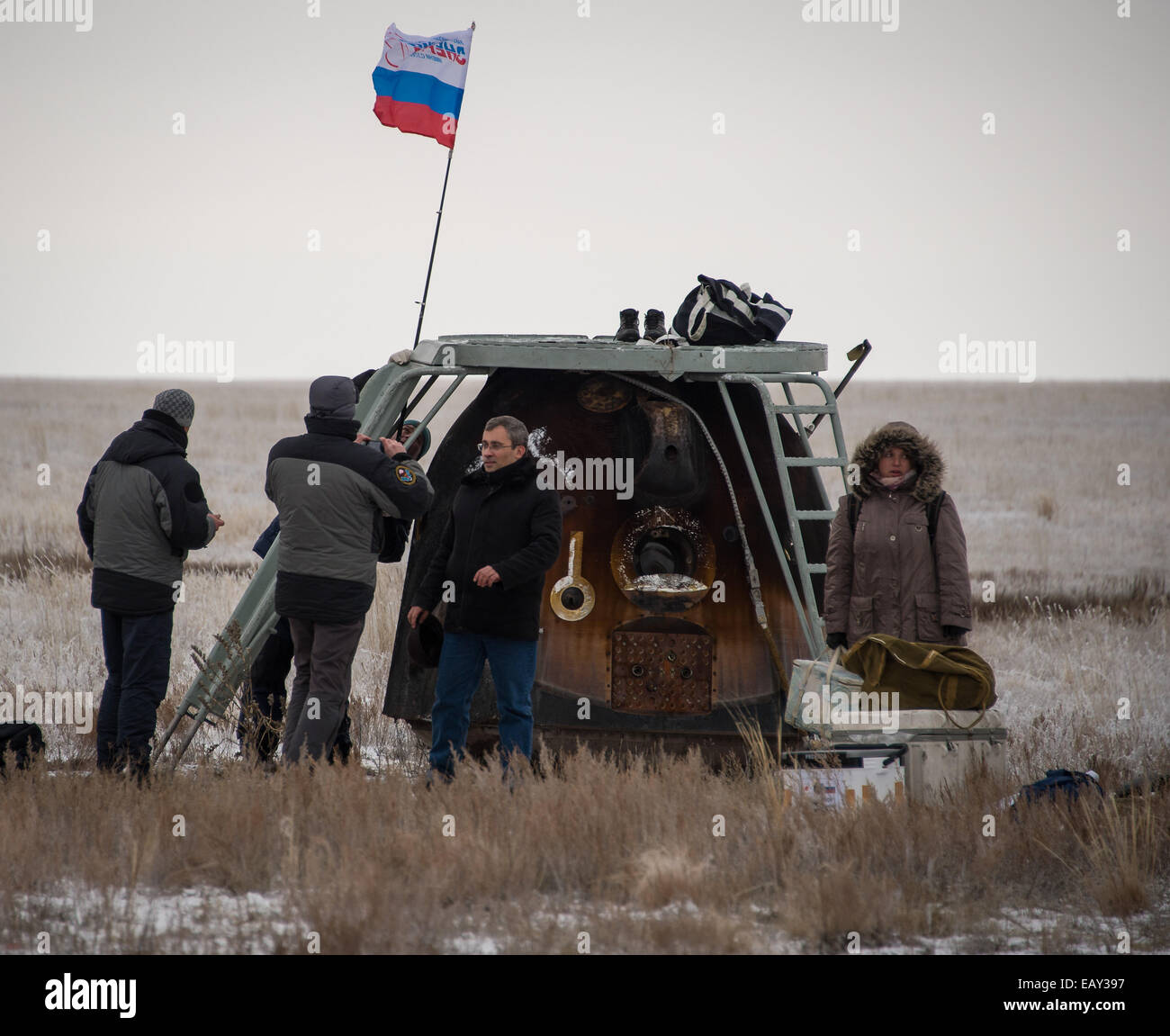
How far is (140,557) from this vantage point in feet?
23.6

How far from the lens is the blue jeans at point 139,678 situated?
722cm

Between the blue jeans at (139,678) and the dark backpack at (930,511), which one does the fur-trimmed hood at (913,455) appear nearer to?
the dark backpack at (930,511)

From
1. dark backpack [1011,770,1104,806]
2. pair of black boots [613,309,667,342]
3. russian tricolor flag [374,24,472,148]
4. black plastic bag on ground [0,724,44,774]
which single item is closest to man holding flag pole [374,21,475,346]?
russian tricolor flag [374,24,472,148]

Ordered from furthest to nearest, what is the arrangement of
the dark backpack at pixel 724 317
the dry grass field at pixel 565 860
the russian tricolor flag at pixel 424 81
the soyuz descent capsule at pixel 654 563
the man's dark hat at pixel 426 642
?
the russian tricolor flag at pixel 424 81 → the dark backpack at pixel 724 317 → the soyuz descent capsule at pixel 654 563 → the man's dark hat at pixel 426 642 → the dry grass field at pixel 565 860

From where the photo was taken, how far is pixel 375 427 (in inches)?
312

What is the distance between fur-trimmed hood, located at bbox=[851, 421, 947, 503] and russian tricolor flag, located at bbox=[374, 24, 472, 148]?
12.1 feet

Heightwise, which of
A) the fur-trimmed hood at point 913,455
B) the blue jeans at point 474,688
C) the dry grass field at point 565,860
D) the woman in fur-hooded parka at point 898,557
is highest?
the fur-trimmed hood at point 913,455

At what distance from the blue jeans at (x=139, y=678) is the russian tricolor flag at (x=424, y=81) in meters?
3.65

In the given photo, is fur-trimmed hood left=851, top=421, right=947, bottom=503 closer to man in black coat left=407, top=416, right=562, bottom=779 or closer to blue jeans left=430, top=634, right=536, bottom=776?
man in black coat left=407, top=416, right=562, bottom=779

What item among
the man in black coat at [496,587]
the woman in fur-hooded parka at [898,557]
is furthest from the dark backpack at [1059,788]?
the man in black coat at [496,587]

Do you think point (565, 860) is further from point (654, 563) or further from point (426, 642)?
point (654, 563)

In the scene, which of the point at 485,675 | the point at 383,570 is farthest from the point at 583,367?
the point at 383,570

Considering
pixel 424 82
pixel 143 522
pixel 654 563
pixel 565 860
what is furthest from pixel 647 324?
pixel 565 860

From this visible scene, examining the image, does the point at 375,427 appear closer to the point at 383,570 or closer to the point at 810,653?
the point at 810,653
